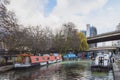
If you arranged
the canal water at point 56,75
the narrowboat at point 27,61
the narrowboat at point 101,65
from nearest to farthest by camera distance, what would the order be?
1. the canal water at point 56,75
2. the narrowboat at point 101,65
3. the narrowboat at point 27,61

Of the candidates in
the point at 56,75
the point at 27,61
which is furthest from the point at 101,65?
the point at 27,61

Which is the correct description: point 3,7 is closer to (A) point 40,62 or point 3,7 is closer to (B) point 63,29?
(A) point 40,62

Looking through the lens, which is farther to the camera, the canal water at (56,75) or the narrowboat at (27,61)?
the narrowboat at (27,61)

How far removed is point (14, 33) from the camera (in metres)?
45.1

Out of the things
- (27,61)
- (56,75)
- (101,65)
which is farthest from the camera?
(27,61)

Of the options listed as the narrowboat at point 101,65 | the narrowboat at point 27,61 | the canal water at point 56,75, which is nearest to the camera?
the canal water at point 56,75

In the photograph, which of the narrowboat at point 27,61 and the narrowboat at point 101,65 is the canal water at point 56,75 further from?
the narrowboat at point 27,61

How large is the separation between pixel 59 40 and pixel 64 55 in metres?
7.79

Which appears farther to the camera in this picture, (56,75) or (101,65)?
(101,65)

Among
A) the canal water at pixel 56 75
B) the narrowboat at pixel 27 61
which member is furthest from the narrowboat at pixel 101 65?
the narrowboat at pixel 27 61

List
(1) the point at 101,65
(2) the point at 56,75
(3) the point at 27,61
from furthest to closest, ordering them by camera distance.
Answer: (3) the point at 27,61 → (1) the point at 101,65 → (2) the point at 56,75

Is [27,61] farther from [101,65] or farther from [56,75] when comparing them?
[56,75]

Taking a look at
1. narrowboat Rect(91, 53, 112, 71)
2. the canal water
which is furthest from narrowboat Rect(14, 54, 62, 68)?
narrowboat Rect(91, 53, 112, 71)

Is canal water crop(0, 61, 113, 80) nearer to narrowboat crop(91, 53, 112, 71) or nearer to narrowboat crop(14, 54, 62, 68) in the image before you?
narrowboat crop(91, 53, 112, 71)
